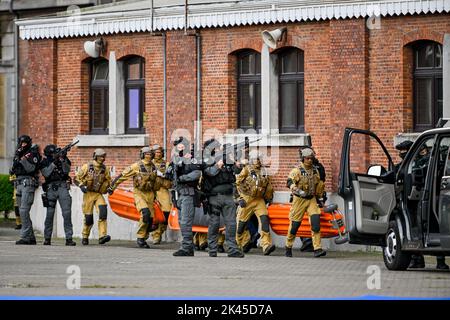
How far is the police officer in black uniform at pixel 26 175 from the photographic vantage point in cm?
2589

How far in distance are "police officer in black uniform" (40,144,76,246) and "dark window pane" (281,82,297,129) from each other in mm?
4597

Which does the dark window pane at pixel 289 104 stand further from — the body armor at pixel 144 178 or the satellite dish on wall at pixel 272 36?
Answer: the body armor at pixel 144 178

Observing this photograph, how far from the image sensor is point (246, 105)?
28.6 metres

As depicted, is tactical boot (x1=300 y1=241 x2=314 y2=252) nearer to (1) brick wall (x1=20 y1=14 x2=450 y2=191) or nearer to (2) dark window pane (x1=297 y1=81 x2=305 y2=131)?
(1) brick wall (x1=20 y1=14 x2=450 y2=191)

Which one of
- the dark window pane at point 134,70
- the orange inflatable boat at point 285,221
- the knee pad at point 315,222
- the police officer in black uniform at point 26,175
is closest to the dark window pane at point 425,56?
the orange inflatable boat at point 285,221

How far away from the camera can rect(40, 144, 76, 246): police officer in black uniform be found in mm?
25906

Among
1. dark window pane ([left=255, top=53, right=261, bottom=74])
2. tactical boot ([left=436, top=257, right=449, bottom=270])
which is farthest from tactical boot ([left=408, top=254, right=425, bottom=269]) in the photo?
dark window pane ([left=255, top=53, right=261, bottom=74])

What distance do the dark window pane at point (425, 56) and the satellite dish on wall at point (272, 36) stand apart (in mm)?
2781

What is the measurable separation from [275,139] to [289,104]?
32.8 inches

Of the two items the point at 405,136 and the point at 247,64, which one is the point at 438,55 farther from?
the point at 247,64

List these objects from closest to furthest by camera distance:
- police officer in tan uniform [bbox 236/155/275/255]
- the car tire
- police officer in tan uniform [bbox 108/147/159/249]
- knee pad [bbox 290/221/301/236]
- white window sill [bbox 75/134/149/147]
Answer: the car tire < knee pad [bbox 290/221/301/236] < police officer in tan uniform [bbox 236/155/275/255] < police officer in tan uniform [bbox 108/147/159/249] < white window sill [bbox 75/134/149/147]

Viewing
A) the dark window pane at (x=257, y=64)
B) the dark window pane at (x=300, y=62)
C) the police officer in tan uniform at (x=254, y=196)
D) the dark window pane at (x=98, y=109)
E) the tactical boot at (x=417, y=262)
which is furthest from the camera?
the dark window pane at (x=98, y=109)
